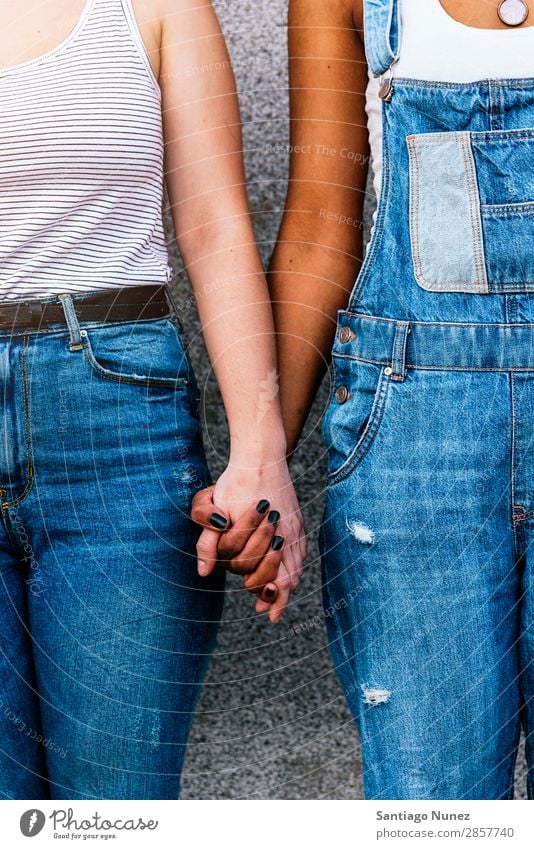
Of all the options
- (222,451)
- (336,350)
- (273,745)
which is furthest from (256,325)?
(273,745)

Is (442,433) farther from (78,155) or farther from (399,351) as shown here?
(78,155)

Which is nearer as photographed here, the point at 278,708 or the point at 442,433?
the point at 442,433

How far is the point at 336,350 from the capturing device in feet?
1.69

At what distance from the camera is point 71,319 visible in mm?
483

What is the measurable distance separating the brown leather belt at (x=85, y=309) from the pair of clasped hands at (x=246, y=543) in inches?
4.9

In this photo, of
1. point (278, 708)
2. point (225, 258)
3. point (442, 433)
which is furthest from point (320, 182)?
point (278, 708)

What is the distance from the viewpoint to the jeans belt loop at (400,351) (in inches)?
18.8

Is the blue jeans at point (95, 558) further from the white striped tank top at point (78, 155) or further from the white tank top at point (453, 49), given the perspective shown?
the white tank top at point (453, 49)

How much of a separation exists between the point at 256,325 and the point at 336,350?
54 mm

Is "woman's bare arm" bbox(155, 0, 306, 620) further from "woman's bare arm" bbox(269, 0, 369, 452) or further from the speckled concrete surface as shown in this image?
the speckled concrete surface

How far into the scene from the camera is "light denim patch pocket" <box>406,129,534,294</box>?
474mm

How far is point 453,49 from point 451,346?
18 cm
